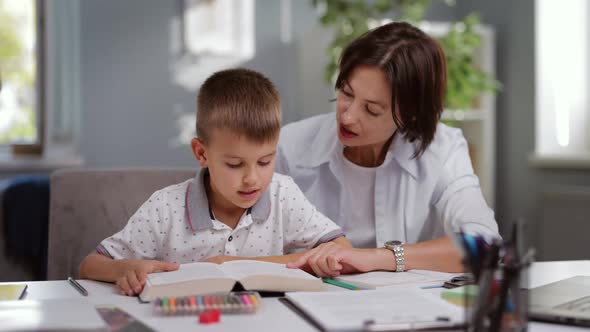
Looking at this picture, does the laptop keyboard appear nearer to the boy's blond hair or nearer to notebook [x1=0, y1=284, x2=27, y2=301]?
the boy's blond hair

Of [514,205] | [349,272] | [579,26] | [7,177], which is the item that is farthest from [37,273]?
[579,26]

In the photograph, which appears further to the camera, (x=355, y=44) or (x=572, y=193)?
(x=572, y=193)

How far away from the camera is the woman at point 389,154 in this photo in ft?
5.27

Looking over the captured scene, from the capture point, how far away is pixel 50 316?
88cm

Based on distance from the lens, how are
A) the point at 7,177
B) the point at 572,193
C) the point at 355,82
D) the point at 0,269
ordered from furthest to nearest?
1. the point at 7,177
2. the point at 572,193
3. the point at 0,269
4. the point at 355,82

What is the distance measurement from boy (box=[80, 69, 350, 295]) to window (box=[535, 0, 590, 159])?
8.46 ft

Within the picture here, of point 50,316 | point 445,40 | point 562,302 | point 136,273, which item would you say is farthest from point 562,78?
point 50,316

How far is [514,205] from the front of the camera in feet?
13.1

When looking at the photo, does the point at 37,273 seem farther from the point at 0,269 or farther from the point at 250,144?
the point at 250,144

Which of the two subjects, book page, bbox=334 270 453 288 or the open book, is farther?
book page, bbox=334 270 453 288

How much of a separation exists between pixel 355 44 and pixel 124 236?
69 centimetres

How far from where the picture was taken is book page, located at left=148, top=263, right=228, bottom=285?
106cm

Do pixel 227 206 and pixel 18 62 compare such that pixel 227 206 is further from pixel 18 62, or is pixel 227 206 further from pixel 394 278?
pixel 18 62

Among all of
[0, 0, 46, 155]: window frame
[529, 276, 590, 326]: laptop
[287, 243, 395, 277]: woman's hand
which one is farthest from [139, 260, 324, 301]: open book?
[0, 0, 46, 155]: window frame
